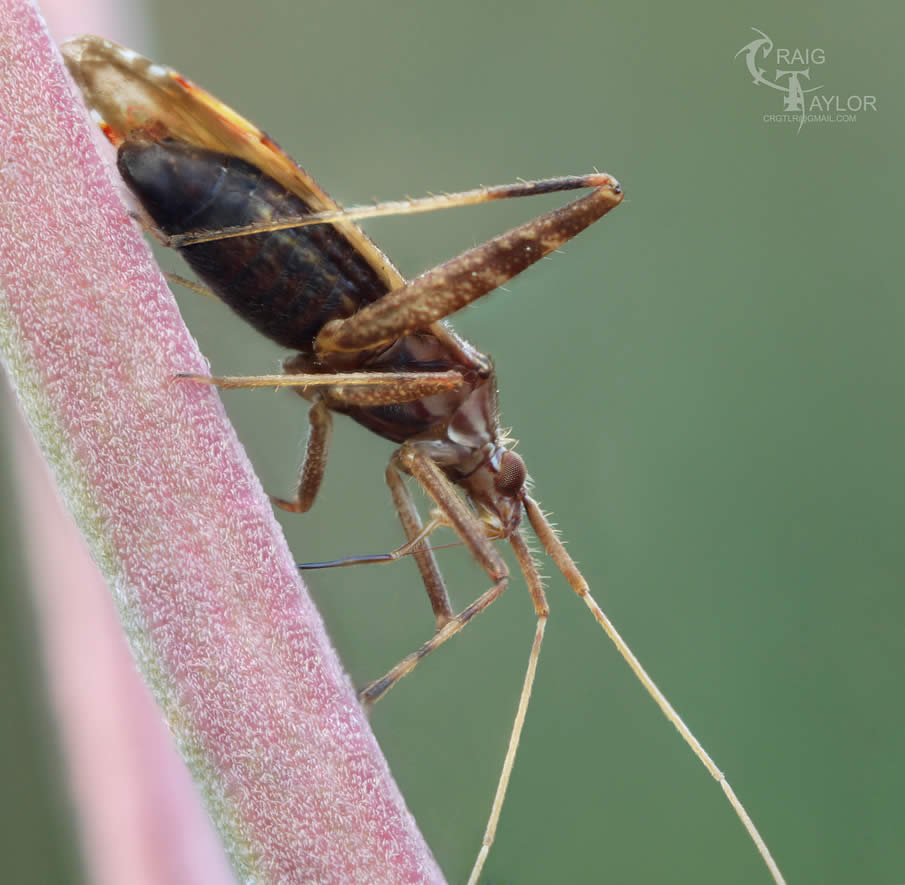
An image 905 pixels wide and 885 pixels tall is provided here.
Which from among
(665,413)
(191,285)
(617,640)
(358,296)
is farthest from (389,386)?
(665,413)

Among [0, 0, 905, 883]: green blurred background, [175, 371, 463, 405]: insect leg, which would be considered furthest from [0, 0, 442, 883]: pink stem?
[0, 0, 905, 883]: green blurred background

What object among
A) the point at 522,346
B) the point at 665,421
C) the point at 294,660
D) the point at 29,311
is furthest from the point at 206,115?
the point at 665,421

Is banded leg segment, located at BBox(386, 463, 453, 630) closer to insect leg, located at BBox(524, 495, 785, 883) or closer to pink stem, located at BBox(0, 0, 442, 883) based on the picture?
insect leg, located at BBox(524, 495, 785, 883)

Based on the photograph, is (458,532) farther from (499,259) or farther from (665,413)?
(665,413)

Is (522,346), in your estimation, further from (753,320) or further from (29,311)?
(29,311)

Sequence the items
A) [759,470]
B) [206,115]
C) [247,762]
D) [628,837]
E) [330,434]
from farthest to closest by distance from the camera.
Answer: [759,470] < [628,837] < [330,434] < [206,115] < [247,762]

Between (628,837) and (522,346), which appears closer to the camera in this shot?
(628,837)

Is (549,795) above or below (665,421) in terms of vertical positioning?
below

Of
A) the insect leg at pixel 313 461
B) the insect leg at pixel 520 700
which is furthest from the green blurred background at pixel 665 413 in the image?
the insect leg at pixel 520 700
